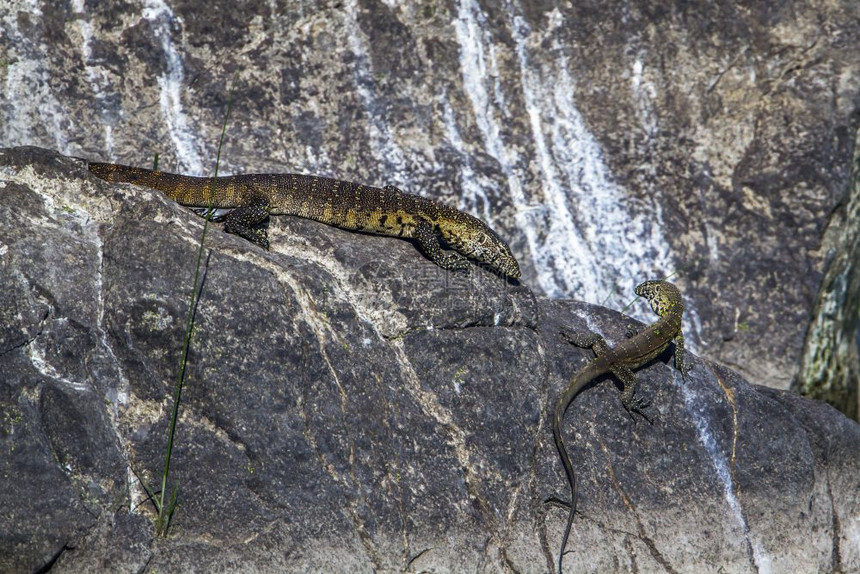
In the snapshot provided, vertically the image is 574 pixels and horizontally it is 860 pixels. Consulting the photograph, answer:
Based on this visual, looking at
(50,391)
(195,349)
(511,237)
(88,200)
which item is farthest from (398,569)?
(511,237)

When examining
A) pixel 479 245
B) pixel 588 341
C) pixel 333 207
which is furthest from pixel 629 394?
pixel 333 207

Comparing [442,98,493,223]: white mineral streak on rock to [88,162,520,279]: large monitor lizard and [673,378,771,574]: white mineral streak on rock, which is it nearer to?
[88,162,520,279]: large monitor lizard

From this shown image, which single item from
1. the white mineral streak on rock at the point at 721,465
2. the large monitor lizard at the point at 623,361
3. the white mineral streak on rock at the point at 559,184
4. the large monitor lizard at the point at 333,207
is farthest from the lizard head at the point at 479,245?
the white mineral streak on rock at the point at 559,184

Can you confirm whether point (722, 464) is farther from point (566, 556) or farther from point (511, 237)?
point (511, 237)

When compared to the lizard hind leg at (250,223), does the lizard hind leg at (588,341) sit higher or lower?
lower

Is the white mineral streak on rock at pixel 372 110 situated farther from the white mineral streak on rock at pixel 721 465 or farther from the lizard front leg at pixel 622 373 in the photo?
the white mineral streak on rock at pixel 721 465

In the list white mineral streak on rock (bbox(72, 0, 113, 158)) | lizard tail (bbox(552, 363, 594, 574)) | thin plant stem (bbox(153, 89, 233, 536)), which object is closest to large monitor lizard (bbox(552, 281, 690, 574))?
lizard tail (bbox(552, 363, 594, 574))

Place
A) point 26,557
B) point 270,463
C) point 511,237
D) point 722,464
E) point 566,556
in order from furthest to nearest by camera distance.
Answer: point 511,237
point 722,464
point 566,556
point 270,463
point 26,557

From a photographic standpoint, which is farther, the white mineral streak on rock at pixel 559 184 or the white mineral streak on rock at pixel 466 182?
the white mineral streak on rock at pixel 559 184
